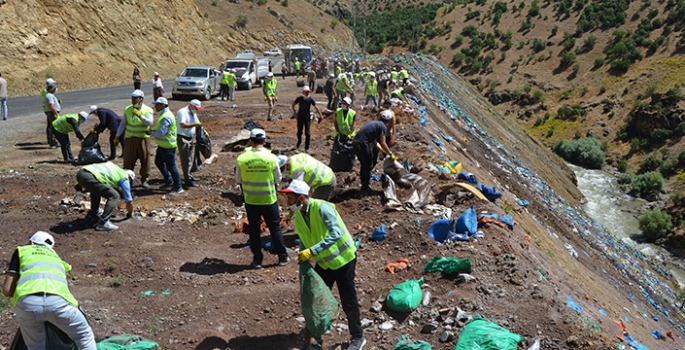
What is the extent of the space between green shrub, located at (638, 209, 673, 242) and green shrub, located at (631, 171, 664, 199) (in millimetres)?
6871

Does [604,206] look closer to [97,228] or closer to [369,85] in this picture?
[369,85]

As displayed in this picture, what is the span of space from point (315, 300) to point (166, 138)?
5031mm

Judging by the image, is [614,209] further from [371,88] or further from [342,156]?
[342,156]

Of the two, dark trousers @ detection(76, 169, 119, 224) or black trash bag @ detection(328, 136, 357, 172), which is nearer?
dark trousers @ detection(76, 169, 119, 224)

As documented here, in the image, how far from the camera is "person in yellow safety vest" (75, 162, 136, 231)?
690cm

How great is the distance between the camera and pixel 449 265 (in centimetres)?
647

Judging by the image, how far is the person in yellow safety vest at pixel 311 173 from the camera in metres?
6.73

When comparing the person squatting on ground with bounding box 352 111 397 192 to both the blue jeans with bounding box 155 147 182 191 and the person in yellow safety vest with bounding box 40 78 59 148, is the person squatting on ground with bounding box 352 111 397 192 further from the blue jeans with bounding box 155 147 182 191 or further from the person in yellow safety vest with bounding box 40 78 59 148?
the person in yellow safety vest with bounding box 40 78 59 148

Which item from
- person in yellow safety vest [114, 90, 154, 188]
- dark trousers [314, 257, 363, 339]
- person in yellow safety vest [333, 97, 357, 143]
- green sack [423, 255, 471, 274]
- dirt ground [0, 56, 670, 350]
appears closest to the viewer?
dark trousers [314, 257, 363, 339]

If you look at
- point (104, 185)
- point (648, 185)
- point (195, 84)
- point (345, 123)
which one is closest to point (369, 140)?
point (345, 123)

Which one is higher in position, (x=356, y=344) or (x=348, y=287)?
(x=348, y=287)

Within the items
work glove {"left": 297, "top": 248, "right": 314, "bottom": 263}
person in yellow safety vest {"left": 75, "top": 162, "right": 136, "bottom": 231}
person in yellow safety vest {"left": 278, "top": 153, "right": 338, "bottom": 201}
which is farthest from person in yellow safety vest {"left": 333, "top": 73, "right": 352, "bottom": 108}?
work glove {"left": 297, "top": 248, "right": 314, "bottom": 263}

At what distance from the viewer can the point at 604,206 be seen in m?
31.1

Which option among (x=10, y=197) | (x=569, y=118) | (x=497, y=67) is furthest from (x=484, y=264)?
(x=497, y=67)
